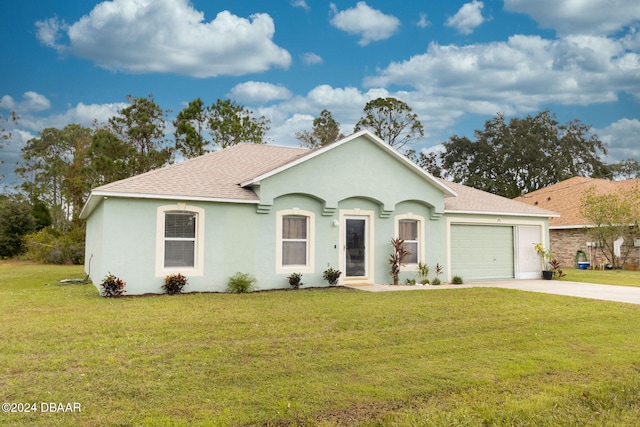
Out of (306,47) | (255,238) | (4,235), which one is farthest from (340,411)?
(4,235)

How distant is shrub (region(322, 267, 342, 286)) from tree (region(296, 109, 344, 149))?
29440 mm

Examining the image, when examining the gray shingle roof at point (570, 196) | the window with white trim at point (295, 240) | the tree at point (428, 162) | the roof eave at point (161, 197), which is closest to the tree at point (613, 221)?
the gray shingle roof at point (570, 196)

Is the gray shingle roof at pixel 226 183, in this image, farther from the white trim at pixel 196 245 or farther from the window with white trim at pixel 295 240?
the window with white trim at pixel 295 240

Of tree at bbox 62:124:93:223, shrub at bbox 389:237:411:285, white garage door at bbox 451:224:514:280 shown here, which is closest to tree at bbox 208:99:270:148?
tree at bbox 62:124:93:223

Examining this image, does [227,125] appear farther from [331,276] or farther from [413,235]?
[331,276]

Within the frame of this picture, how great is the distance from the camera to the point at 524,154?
163 feet

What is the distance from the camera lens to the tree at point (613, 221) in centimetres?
2497

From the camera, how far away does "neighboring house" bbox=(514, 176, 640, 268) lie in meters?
27.3

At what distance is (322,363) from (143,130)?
1074 inches

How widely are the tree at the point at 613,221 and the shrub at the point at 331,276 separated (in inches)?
717

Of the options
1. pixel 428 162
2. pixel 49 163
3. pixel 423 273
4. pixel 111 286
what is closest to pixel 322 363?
pixel 111 286

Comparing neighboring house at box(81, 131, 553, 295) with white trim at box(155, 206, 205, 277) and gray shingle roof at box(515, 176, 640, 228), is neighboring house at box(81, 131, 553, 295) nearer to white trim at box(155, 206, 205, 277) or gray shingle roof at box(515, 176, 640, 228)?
white trim at box(155, 206, 205, 277)

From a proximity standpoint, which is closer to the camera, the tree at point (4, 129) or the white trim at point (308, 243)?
the white trim at point (308, 243)

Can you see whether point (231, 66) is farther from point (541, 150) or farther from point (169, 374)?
point (541, 150)
